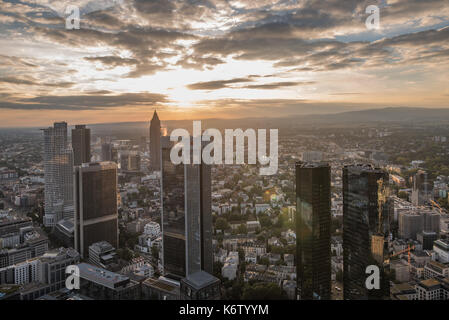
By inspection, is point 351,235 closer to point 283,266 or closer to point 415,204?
point 283,266

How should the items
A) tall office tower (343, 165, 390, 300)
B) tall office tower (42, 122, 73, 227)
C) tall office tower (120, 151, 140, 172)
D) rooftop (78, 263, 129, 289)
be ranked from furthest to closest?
tall office tower (120, 151, 140, 172) → tall office tower (42, 122, 73, 227) → rooftop (78, 263, 129, 289) → tall office tower (343, 165, 390, 300)
